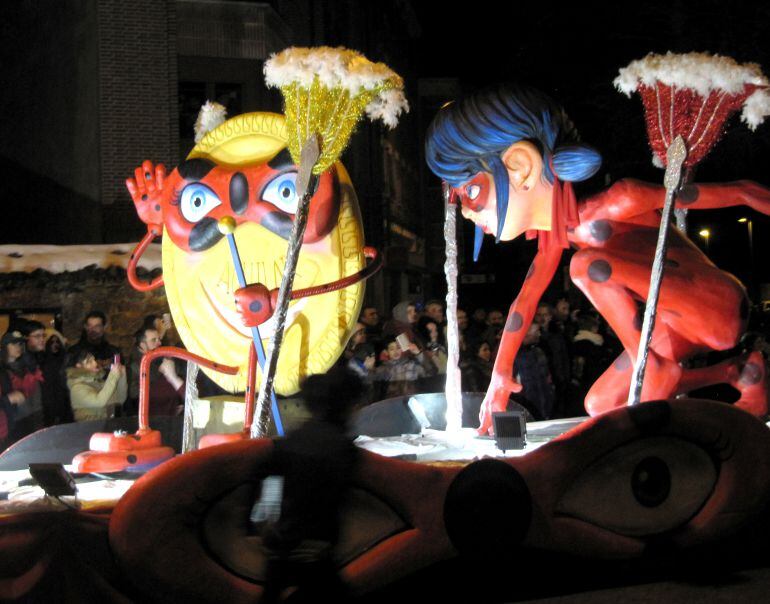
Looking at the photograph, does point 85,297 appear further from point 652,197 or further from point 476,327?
point 652,197

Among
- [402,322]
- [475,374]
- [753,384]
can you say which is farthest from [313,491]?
[402,322]

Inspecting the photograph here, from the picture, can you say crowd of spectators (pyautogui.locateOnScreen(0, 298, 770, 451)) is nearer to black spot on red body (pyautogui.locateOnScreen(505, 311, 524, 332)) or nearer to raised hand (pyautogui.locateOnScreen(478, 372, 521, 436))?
raised hand (pyautogui.locateOnScreen(478, 372, 521, 436))

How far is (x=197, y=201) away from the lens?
4887mm

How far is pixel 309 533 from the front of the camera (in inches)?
124

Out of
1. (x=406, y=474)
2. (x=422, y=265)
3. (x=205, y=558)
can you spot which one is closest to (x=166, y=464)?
(x=205, y=558)

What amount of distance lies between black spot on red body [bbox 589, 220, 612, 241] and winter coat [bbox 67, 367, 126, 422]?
9.77 feet

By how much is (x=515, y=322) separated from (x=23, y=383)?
308 cm

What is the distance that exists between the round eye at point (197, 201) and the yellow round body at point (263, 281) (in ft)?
0.58

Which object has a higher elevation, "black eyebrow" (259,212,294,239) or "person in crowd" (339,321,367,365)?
"black eyebrow" (259,212,294,239)

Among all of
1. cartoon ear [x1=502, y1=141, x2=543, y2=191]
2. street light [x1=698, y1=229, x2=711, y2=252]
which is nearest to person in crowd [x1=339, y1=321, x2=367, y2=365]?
cartoon ear [x1=502, y1=141, x2=543, y2=191]

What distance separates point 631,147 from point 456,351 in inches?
366

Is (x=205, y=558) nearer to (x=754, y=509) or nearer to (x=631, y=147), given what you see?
(x=754, y=509)

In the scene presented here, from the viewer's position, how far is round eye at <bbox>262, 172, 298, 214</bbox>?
478 cm

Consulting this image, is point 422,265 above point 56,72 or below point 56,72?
below
